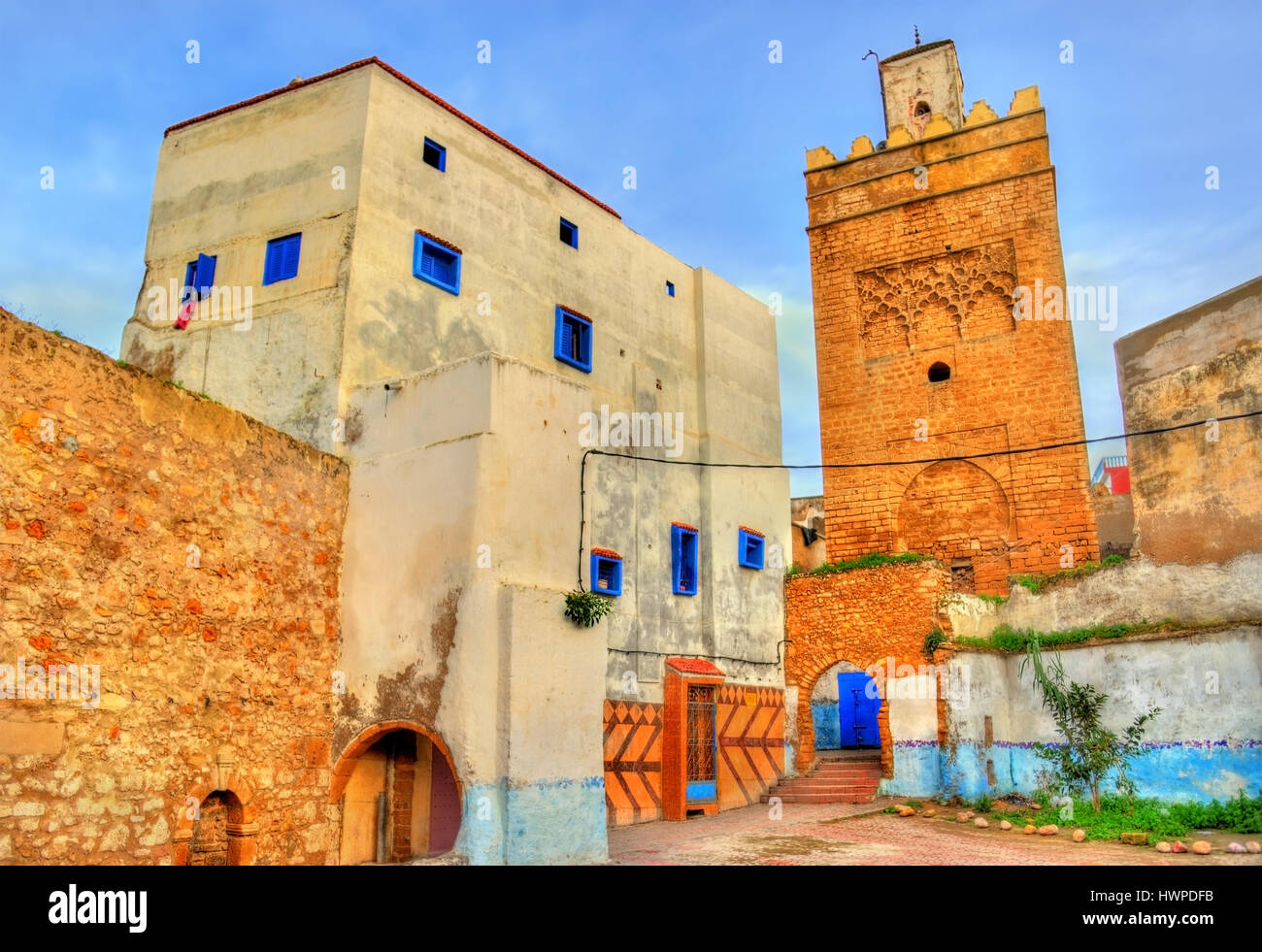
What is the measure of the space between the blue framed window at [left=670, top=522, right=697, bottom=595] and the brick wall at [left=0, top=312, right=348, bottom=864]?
21.2 ft

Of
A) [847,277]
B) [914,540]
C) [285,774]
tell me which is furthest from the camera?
[847,277]

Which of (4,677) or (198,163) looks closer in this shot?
(4,677)

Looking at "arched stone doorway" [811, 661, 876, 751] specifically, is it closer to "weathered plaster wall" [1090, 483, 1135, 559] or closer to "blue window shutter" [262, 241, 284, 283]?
"weathered plaster wall" [1090, 483, 1135, 559]

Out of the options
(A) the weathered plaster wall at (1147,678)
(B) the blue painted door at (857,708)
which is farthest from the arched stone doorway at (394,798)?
(B) the blue painted door at (857,708)

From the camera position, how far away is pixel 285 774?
30.0 feet

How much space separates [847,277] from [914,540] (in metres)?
5.30

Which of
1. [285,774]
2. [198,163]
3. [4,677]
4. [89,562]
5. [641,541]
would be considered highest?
[198,163]

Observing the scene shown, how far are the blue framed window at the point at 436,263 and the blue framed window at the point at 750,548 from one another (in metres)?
6.51

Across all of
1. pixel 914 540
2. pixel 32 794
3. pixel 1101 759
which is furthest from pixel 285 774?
pixel 914 540

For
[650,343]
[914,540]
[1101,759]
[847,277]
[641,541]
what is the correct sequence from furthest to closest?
[847,277] < [914,540] < [650,343] < [641,541] < [1101,759]

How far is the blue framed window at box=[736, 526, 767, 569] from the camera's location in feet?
54.6

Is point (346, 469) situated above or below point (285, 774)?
above

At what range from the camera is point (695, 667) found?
15.1 m
